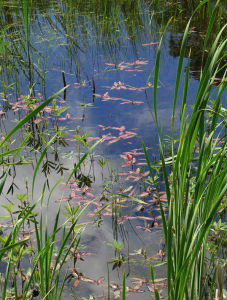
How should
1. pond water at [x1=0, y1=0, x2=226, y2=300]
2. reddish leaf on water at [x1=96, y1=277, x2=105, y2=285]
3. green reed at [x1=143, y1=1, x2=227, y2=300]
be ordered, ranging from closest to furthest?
green reed at [x1=143, y1=1, x2=227, y2=300], reddish leaf on water at [x1=96, y1=277, x2=105, y2=285], pond water at [x1=0, y1=0, x2=226, y2=300]

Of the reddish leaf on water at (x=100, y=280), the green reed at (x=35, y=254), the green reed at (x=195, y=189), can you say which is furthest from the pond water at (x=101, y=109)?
the green reed at (x=195, y=189)

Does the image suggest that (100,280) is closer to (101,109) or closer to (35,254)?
(35,254)

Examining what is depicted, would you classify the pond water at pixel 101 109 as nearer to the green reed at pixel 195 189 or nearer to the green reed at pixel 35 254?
the green reed at pixel 35 254

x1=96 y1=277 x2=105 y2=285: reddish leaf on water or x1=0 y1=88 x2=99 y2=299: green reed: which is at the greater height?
x1=0 y1=88 x2=99 y2=299: green reed

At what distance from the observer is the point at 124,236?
233cm

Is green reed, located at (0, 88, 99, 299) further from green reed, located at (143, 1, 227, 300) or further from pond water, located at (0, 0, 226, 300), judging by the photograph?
green reed, located at (143, 1, 227, 300)

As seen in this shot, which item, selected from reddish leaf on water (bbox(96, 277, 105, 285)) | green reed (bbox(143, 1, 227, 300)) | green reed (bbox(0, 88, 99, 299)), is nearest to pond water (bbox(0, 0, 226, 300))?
reddish leaf on water (bbox(96, 277, 105, 285))

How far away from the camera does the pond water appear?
2250 millimetres

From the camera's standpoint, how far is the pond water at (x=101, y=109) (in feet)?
7.38

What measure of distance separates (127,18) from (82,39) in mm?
977

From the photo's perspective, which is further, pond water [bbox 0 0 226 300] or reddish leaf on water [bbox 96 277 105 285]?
pond water [bbox 0 0 226 300]

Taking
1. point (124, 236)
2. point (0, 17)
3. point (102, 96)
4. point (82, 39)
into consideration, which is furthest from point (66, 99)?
point (0, 17)

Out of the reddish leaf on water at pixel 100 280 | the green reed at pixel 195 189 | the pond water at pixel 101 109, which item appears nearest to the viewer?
the green reed at pixel 195 189

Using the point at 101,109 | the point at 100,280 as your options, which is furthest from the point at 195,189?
the point at 101,109
